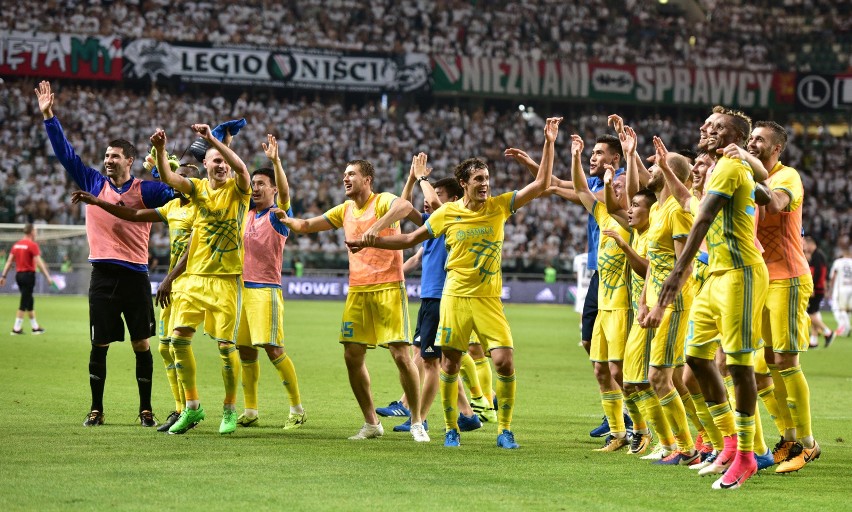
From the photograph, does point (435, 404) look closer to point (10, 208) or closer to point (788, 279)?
point (788, 279)

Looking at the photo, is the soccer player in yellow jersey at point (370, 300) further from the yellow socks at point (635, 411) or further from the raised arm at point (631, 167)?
the raised arm at point (631, 167)

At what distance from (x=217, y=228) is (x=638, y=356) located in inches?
157

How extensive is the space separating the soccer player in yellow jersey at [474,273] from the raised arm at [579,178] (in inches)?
7.7

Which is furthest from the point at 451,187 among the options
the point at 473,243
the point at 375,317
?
the point at 375,317

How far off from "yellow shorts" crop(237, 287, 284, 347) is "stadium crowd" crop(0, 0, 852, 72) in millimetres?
33968

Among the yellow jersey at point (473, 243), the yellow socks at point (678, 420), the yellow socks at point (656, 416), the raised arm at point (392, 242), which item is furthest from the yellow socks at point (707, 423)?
the raised arm at point (392, 242)

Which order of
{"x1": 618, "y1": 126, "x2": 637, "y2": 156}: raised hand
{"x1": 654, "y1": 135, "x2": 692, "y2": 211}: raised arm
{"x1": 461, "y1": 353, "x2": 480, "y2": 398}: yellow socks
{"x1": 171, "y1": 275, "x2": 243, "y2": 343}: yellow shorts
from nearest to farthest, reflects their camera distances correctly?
{"x1": 654, "y1": 135, "x2": 692, "y2": 211}: raised arm, {"x1": 618, "y1": 126, "x2": 637, "y2": 156}: raised hand, {"x1": 171, "y1": 275, "x2": 243, "y2": 343}: yellow shorts, {"x1": 461, "y1": 353, "x2": 480, "y2": 398}: yellow socks

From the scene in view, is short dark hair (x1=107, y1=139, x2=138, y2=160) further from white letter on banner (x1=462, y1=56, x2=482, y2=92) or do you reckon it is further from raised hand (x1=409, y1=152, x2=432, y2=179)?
white letter on banner (x1=462, y1=56, x2=482, y2=92)

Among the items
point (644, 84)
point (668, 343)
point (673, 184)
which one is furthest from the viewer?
point (644, 84)

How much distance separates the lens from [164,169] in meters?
9.77

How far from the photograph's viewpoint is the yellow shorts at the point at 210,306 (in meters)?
10.1

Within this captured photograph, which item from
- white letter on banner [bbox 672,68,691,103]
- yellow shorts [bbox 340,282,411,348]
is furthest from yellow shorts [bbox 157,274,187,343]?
white letter on banner [bbox 672,68,691,103]

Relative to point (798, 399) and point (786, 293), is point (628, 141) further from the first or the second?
point (798, 399)

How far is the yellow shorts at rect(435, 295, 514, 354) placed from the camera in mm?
9336
